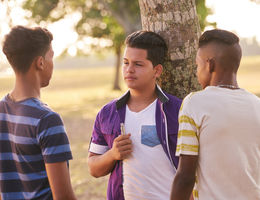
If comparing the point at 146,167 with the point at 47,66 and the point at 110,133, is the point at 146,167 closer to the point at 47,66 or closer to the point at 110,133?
the point at 110,133

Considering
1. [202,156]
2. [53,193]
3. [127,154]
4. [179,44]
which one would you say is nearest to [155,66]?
[179,44]

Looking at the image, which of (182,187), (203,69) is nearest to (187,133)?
(182,187)

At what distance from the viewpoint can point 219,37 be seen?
7.69ft

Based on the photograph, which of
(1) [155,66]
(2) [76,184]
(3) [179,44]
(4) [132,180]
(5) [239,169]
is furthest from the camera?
(2) [76,184]

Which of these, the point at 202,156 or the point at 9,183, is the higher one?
the point at 202,156

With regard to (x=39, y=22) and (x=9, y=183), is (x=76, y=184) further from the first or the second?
(x=39, y=22)

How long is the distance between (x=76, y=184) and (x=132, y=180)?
203 inches

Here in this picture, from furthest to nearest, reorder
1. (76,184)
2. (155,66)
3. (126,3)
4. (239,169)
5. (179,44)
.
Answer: (126,3)
(76,184)
(179,44)
(155,66)
(239,169)

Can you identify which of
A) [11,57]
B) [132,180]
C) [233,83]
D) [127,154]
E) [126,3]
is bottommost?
[132,180]

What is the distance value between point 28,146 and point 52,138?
170mm

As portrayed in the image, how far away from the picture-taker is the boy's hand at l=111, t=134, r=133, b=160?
9.07ft

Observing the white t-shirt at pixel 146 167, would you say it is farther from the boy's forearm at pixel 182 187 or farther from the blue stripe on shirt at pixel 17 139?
the blue stripe on shirt at pixel 17 139

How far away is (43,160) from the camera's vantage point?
7.67ft

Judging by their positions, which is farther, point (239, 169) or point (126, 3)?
point (126, 3)
